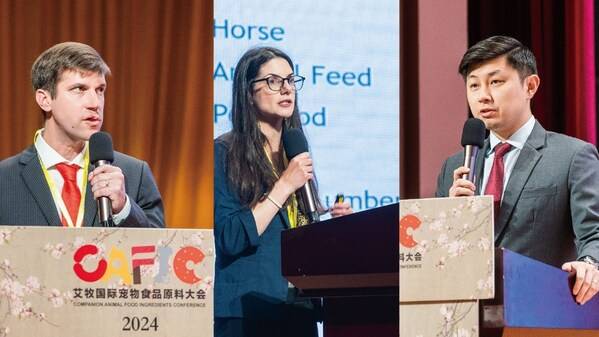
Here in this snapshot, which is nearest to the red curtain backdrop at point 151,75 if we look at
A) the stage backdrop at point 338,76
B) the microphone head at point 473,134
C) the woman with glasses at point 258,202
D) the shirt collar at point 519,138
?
the stage backdrop at point 338,76

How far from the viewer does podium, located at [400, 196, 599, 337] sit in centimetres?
226

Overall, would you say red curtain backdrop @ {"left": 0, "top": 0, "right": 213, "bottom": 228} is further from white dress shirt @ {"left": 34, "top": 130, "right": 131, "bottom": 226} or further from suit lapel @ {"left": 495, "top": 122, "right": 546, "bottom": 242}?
suit lapel @ {"left": 495, "top": 122, "right": 546, "bottom": 242}

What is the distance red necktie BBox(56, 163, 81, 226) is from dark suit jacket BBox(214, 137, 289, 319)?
0.83 metres

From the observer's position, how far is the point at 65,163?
320 cm

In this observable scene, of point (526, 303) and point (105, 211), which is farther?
point (105, 211)

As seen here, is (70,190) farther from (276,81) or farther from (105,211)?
(276,81)

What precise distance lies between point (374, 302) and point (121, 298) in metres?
1.01

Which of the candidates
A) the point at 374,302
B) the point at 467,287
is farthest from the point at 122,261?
the point at 374,302

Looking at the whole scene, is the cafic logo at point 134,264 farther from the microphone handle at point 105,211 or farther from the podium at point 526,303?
the podium at point 526,303

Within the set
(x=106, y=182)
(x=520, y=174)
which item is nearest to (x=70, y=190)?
(x=106, y=182)

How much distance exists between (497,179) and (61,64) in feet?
4.60

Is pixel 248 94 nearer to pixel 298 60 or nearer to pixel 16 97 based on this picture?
pixel 298 60

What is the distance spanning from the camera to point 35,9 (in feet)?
14.3

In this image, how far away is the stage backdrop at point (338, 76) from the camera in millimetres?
4418
